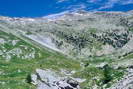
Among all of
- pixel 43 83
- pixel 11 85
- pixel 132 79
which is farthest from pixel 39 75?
pixel 132 79

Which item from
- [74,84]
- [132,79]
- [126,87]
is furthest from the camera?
[74,84]

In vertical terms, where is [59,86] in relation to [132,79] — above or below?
below

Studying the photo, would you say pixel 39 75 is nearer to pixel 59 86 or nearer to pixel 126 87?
pixel 59 86

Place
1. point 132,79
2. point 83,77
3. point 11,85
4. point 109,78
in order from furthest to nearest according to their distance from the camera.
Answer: point 83,77 < point 11,85 < point 109,78 < point 132,79

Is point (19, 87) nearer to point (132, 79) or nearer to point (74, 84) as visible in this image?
point (74, 84)

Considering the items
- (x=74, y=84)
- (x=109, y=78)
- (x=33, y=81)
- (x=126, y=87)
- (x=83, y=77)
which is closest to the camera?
(x=126, y=87)

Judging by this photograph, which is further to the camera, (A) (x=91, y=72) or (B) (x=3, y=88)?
(A) (x=91, y=72)

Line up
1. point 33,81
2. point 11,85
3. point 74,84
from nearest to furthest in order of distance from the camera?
1. point 11,85
2. point 33,81
3. point 74,84

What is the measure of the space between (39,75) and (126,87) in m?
72.9

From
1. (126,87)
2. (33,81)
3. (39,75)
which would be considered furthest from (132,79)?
(39,75)

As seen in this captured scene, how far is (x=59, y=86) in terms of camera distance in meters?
112

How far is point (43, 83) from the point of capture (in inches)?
4478

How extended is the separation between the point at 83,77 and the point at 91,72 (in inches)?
407

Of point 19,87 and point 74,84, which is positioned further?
point 74,84
